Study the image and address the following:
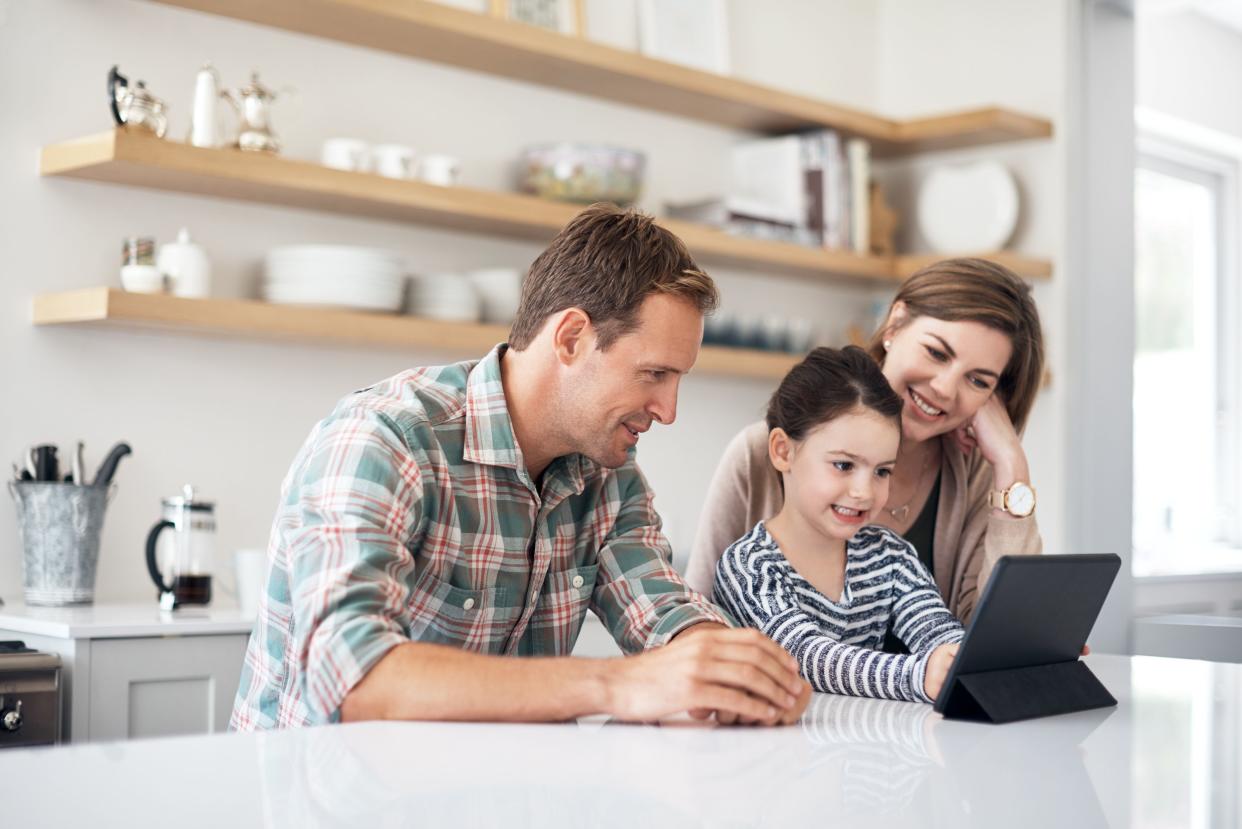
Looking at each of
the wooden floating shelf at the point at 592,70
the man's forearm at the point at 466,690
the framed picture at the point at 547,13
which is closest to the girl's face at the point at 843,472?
the man's forearm at the point at 466,690

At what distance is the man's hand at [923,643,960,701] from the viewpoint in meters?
1.50

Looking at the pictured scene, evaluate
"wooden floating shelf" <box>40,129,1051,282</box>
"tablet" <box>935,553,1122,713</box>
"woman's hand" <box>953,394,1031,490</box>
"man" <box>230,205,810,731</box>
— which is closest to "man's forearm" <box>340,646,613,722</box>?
"man" <box>230,205,810,731</box>

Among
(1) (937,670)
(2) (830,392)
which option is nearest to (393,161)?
(2) (830,392)

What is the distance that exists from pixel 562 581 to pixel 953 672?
505 millimetres

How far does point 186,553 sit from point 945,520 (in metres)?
1.45

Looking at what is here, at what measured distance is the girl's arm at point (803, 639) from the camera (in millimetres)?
1552

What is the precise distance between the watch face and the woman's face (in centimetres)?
14

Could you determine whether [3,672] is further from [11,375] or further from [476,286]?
[476,286]

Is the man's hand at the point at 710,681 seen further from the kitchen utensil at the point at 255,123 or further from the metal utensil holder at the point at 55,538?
the kitchen utensil at the point at 255,123

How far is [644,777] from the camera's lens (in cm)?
104

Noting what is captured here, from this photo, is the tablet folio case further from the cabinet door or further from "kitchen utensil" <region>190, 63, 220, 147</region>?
"kitchen utensil" <region>190, 63, 220, 147</region>

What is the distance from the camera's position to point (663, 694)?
1.28 m

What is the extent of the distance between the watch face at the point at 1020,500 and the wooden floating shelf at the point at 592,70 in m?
1.70

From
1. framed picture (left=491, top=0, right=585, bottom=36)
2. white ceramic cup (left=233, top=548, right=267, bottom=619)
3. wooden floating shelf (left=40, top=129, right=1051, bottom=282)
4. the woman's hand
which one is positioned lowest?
white ceramic cup (left=233, top=548, right=267, bottom=619)
